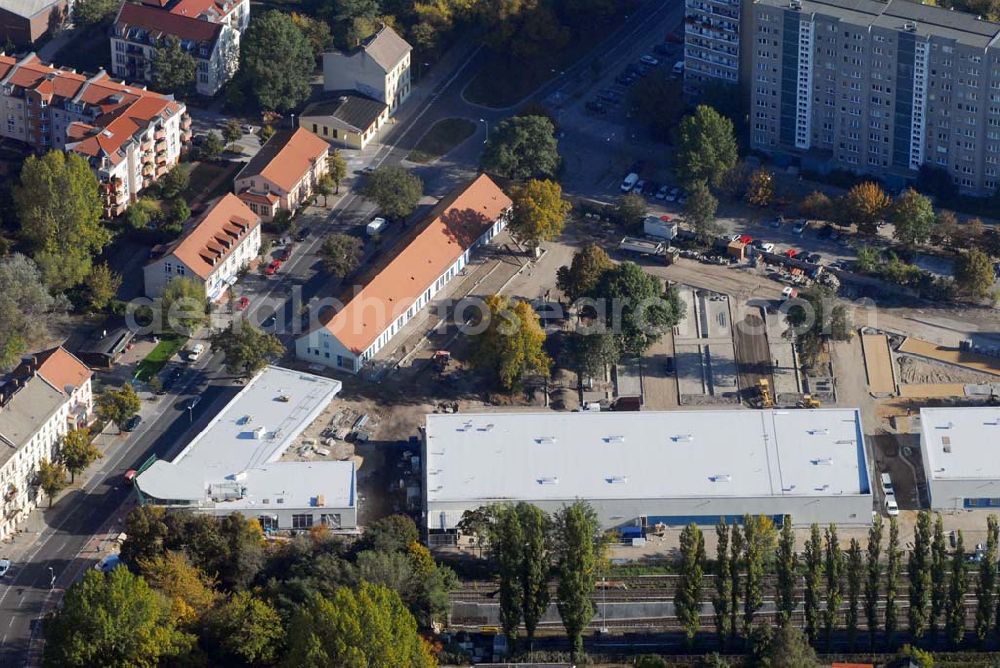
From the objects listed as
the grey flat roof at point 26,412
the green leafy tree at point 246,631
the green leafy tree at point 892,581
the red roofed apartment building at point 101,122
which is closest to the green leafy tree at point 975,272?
the green leafy tree at point 892,581

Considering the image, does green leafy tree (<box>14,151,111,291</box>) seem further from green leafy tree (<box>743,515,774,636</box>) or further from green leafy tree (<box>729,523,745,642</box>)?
green leafy tree (<box>743,515,774,636</box>)

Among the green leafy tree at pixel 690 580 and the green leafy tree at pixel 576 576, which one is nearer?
the green leafy tree at pixel 690 580

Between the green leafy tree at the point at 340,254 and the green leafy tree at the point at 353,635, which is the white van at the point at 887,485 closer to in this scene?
the green leafy tree at the point at 353,635

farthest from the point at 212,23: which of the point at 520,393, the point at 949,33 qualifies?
the point at 949,33

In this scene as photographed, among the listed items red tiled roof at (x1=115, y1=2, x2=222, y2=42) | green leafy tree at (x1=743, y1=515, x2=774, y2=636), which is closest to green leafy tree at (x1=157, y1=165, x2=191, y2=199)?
red tiled roof at (x1=115, y1=2, x2=222, y2=42)

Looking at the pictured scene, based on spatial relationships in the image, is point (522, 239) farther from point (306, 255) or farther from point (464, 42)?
point (464, 42)

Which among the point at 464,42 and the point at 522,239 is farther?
the point at 464,42
